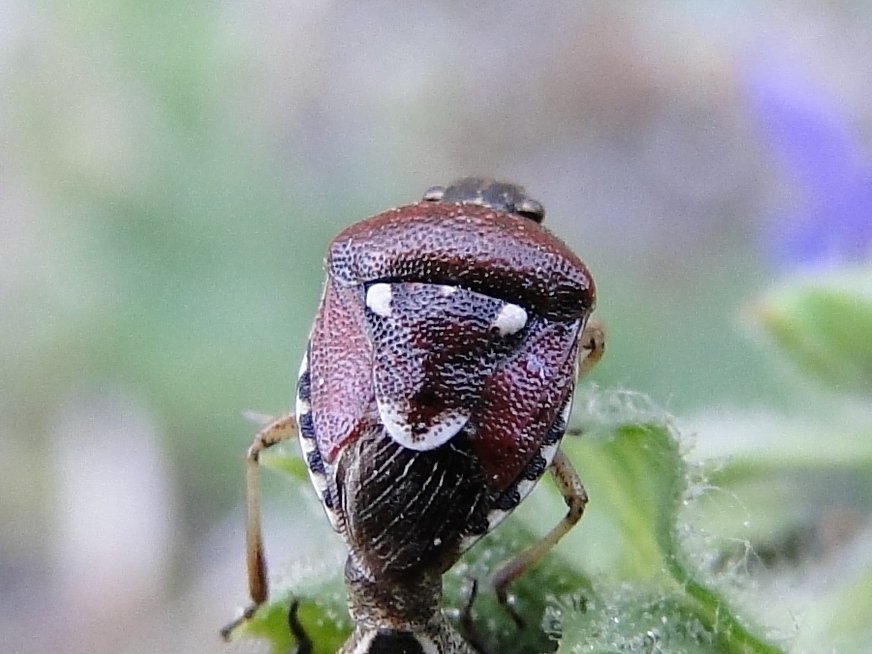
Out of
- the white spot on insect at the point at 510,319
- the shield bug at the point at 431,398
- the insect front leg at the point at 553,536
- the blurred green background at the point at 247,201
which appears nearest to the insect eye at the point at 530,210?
the shield bug at the point at 431,398

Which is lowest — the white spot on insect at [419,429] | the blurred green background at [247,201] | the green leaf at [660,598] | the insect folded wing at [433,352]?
the blurred green background at [247,201]

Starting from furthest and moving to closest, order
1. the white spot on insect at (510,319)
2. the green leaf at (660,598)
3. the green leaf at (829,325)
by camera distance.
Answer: the green leaf at (829,325) < the white spot on insect at (510,319) < the green leaf at (660,598)

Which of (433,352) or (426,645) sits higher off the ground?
(433,352)

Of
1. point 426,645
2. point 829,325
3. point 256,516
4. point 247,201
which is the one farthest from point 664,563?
point 247,201

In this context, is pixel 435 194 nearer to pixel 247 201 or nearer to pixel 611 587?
pixel 611 587

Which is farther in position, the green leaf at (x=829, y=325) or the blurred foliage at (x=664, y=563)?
the green leaf at (x=829, y=325)

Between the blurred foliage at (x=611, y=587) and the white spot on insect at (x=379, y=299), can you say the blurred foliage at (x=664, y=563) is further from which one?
the white spot on insect at (x=379, y=299)

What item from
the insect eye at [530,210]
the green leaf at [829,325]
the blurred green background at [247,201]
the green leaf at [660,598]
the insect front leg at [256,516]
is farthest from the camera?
the blurred green background at [247,201]
